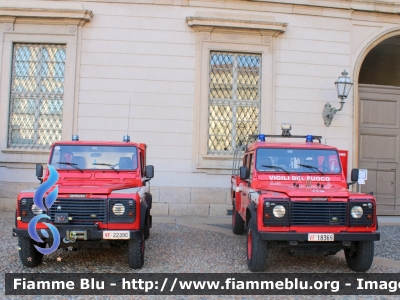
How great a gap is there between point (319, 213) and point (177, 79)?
6863mm

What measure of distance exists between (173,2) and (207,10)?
0.96 m

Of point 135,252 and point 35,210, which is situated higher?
point 35,210

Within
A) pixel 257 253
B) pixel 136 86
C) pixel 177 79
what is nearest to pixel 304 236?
pixel 257 253

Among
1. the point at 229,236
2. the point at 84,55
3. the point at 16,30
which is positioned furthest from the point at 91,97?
the point at 229,236

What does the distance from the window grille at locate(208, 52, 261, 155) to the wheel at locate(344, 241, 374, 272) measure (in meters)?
6.00

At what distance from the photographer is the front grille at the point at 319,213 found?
5398 millimetres

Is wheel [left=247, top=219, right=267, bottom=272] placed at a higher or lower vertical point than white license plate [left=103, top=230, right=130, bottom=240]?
lower

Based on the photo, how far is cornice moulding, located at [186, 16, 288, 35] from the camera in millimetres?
11297

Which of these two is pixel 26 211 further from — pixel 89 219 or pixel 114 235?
pixel 114 235

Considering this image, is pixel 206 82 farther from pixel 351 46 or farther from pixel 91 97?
pixel 351 46

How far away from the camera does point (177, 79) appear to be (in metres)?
11.3

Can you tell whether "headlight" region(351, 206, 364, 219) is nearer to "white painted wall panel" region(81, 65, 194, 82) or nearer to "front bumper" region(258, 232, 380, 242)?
"front bumper" region(258, 232, 380, 242)

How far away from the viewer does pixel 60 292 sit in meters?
4.80

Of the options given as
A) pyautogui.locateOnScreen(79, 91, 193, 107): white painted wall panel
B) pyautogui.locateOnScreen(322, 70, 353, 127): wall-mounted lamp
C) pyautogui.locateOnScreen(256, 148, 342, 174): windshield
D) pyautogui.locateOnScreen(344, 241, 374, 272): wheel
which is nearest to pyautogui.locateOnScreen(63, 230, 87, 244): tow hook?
pyautogui.locateOnScreen(256, 148, 342, 174): windshield
